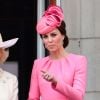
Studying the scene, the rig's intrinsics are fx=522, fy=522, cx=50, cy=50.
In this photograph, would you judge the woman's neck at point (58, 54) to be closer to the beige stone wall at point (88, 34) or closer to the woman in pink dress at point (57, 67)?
the woman in pink dress at point (57, 67)

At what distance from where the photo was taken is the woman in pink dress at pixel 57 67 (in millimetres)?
3219

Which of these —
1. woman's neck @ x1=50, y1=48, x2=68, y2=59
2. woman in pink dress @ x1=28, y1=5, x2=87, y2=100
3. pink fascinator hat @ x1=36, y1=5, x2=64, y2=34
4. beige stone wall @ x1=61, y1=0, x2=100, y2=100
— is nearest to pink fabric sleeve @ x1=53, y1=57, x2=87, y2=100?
woman in pink dress @ x1=28, y1=5, x2=87, y2=100

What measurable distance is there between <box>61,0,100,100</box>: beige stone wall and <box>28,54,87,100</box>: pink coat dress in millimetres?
1686

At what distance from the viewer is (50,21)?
335cm

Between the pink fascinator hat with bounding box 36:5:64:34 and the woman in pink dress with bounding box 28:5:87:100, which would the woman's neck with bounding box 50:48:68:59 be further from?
the pink fascinator hat with bounding box 36:5:64:34

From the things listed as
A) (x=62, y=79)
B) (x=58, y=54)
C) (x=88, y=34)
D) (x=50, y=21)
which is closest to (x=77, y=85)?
(x=62, y=79)

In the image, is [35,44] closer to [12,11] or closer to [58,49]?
[12,11]

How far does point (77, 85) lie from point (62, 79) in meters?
Answer: 0.10

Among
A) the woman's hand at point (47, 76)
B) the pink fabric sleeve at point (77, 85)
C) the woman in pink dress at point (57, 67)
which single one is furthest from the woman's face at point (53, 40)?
the woman's hand at point (47, 76)

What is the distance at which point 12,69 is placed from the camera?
15.7ft

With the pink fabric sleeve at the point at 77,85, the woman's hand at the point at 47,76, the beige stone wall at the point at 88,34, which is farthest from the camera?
the beige stone wall at the point at 88,34

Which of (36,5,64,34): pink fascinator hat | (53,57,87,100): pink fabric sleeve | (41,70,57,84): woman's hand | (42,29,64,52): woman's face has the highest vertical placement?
(36,5,64,34): pink fascinator hat

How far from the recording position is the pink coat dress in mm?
3178

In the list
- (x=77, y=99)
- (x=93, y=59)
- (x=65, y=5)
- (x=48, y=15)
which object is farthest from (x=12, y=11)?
(x=77, y=99)
